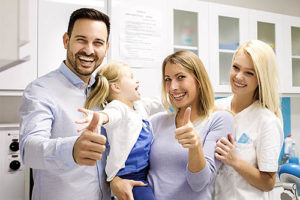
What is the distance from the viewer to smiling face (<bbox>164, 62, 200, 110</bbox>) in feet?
4.26

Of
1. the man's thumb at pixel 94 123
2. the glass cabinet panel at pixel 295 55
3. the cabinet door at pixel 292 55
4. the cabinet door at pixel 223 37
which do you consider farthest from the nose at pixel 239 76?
the glass cabinet panel at pixel 295 55

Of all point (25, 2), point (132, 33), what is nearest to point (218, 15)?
point (132, 33)

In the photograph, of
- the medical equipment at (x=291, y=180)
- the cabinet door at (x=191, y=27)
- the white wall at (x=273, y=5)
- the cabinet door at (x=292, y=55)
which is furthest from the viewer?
the white wall at (x=273, y=5)

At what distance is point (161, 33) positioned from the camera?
6.99ft

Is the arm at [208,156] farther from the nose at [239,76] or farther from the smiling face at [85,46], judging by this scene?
the smiling face at [85,46]

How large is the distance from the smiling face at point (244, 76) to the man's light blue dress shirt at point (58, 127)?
0.74m

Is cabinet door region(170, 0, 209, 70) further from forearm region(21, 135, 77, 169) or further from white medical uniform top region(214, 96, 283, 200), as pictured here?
forearm region(21, 135, 77, 169)

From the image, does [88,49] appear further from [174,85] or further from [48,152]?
[48,152]

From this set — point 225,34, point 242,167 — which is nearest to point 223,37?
point 225,34

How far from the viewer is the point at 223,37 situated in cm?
246

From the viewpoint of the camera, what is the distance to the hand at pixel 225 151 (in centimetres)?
121

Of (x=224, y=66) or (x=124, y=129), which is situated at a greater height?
(x=224, y=66)

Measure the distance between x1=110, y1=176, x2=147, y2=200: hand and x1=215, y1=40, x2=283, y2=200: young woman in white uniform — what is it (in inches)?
15.5

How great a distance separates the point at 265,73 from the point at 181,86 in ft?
1.37
